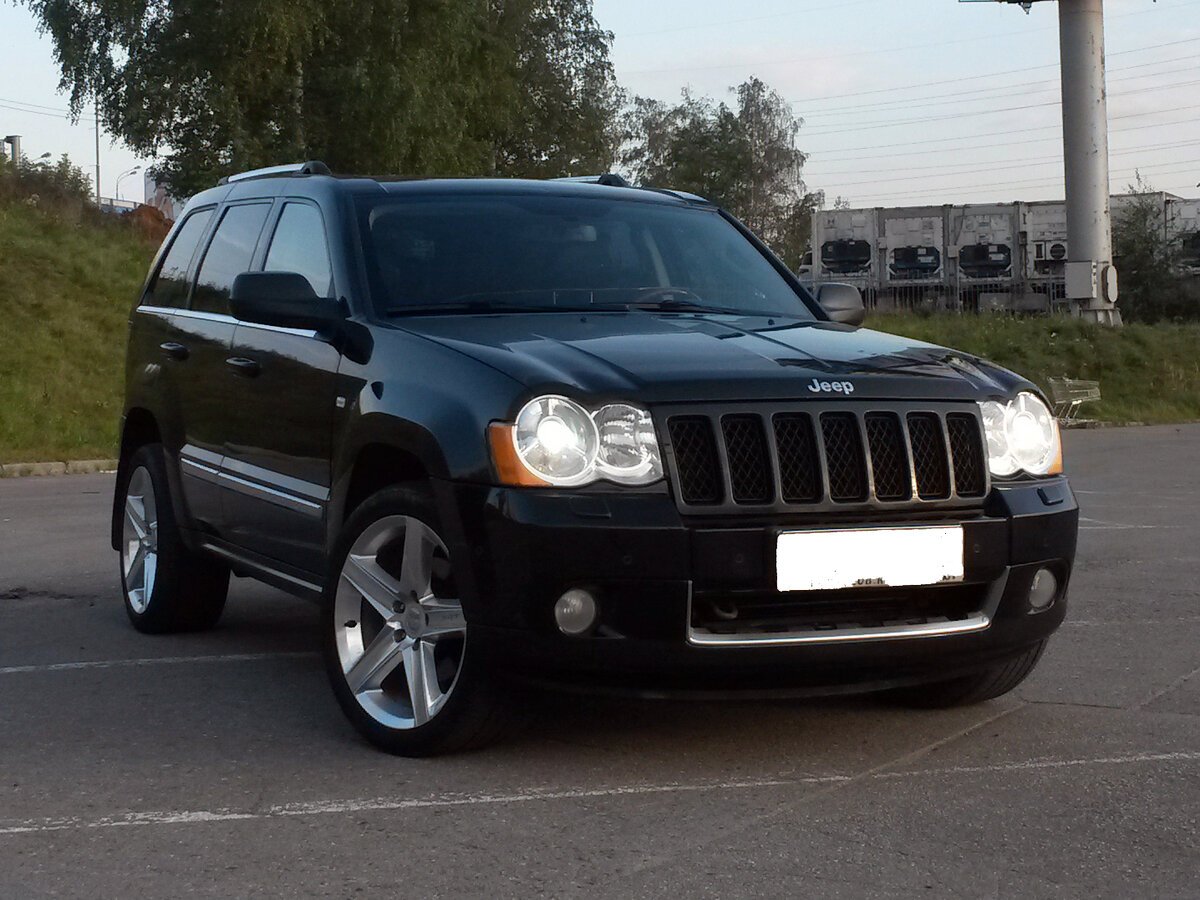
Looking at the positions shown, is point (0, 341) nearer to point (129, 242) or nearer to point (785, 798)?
point (129, 242)

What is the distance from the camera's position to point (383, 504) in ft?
16.5

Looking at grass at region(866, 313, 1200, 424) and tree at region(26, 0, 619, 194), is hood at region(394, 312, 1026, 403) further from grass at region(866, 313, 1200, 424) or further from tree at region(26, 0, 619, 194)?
tree at region(26, 0, 619, 194)

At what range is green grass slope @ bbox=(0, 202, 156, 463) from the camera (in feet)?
66.9

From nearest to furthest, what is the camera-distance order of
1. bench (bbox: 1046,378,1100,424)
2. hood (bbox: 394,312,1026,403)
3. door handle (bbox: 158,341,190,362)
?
hood (bbox: 394,312,1026,403) < door handle (bbox: 158,341,190,362) < bench (bbox: 1046,378,1100,424)

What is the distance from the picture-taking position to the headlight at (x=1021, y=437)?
5052 millimetres

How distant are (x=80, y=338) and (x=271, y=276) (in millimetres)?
19066

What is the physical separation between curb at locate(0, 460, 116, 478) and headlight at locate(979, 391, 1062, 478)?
585 inches

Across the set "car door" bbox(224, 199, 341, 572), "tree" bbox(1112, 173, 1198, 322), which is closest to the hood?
"car door" bbox(224, 199, 341, 572)

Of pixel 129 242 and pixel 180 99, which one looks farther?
pixel 180 99

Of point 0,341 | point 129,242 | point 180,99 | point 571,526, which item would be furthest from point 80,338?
point 571,526

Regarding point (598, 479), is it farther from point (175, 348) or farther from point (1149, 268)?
point (1149, 268)

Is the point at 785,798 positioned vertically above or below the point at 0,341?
below

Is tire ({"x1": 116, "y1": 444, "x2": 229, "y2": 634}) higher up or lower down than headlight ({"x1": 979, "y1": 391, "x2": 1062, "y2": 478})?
lower down

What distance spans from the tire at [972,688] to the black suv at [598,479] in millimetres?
13
